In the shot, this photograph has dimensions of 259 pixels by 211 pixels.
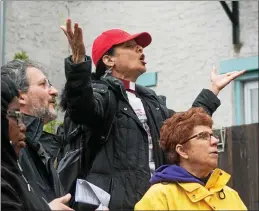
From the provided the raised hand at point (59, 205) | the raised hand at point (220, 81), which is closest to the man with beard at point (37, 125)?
the raised hand at point (59, 205)

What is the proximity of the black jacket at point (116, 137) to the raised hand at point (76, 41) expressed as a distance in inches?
1.7

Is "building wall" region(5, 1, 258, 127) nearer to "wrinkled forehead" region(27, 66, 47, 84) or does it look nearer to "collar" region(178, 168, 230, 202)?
"wrinkled forehead" region(27, 66, 47, 84)

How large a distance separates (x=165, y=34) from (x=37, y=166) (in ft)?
22.9

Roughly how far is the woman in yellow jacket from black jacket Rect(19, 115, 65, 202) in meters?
0.53

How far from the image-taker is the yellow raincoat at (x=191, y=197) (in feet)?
14.7

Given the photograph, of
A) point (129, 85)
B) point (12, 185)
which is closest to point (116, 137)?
point (129, 85)

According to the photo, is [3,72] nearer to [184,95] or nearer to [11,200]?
[11,200]

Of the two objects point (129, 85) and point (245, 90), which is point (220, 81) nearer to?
point (129, 85)

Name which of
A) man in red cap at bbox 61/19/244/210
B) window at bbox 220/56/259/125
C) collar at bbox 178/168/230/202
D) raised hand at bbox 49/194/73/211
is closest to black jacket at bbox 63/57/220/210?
man in red cap at bbox 61/19/244/210

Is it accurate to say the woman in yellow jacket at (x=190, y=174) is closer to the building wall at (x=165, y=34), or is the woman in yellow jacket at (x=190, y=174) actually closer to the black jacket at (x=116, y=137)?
the black jacket at (x=116, y=137)

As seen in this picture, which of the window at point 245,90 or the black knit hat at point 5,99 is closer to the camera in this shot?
the black knit hat at point 5,99

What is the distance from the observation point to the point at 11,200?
3.86m

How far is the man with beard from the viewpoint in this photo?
4648mm

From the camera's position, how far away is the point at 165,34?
11562mm
